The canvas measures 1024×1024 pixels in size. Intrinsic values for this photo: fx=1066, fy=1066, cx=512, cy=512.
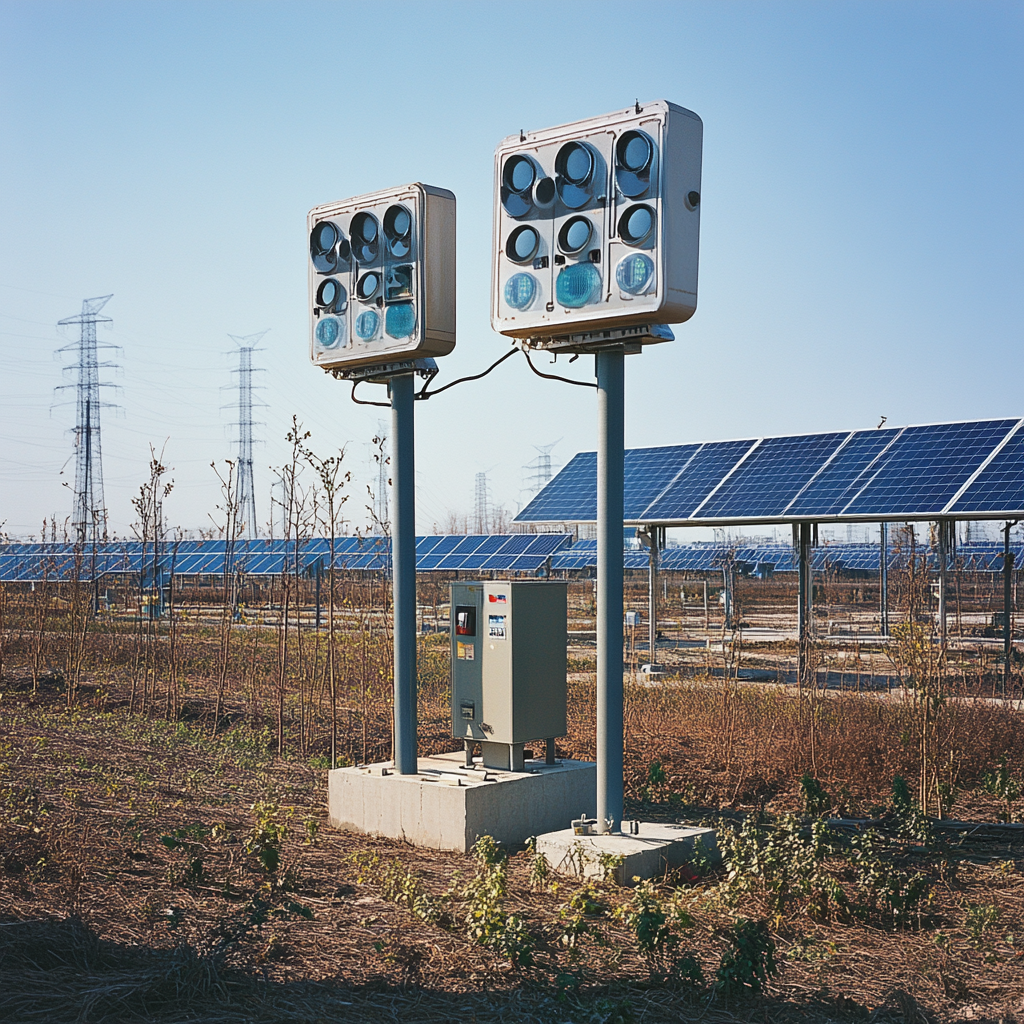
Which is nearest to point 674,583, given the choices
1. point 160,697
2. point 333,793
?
point 160,697

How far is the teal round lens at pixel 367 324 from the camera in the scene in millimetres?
7879

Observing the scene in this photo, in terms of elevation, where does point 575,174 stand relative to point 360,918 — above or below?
above

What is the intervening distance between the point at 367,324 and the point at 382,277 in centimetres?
36

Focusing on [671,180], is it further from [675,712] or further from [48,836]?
[675,712]

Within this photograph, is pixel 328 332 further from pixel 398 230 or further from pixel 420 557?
pixel 420 557

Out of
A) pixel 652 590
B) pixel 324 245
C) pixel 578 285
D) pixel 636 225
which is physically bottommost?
pixel 652 590

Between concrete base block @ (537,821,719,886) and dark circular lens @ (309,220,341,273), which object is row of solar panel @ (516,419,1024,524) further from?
dark circular lens @ (309,220,341,273)

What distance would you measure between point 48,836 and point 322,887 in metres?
1.65

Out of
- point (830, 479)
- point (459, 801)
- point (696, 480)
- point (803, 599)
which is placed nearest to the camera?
point (459, 801)

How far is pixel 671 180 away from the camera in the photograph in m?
6.24

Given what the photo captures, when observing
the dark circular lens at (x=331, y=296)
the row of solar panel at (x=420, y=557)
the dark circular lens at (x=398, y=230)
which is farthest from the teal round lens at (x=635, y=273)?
the row of solar panel at (x=420, y=557)

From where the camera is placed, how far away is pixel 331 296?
8.18 m

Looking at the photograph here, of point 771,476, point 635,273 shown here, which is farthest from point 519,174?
point 771,476

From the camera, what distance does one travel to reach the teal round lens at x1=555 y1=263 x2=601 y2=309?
6.51 meters
